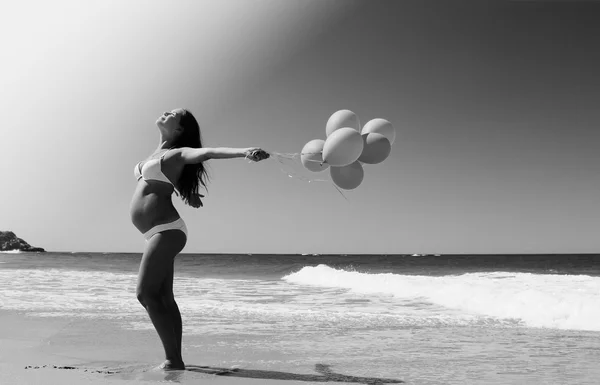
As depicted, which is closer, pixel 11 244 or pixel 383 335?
pixel 383 335

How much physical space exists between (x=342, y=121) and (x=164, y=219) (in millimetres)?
2111

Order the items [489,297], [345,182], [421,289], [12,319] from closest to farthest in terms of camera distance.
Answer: [345,182] < [12,319] < [489,297] < [421,289]

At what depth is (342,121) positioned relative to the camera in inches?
218

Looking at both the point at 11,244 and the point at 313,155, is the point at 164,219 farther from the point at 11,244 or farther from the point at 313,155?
the point at 11,244

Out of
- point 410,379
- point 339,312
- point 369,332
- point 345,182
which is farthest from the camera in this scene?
point 339,312

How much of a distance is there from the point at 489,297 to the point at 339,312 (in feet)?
10.4

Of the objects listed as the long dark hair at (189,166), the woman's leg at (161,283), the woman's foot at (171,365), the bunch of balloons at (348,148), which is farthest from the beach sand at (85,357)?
the bunch of balloons at (348,148)

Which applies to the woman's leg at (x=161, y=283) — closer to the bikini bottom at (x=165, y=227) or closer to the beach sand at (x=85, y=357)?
the bikini bottom at (x=165, y=227)

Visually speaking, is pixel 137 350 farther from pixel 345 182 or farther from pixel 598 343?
pixel 598 343

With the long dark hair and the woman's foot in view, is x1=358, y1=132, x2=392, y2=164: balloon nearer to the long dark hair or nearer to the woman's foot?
the long dark hair

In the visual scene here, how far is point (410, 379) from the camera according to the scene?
13.4 ft

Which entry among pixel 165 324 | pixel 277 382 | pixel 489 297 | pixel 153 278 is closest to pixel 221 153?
pixel 153 278

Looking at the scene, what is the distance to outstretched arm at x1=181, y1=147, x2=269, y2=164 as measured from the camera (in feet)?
12.2

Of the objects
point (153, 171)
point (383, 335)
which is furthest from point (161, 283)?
point (383, 335)
